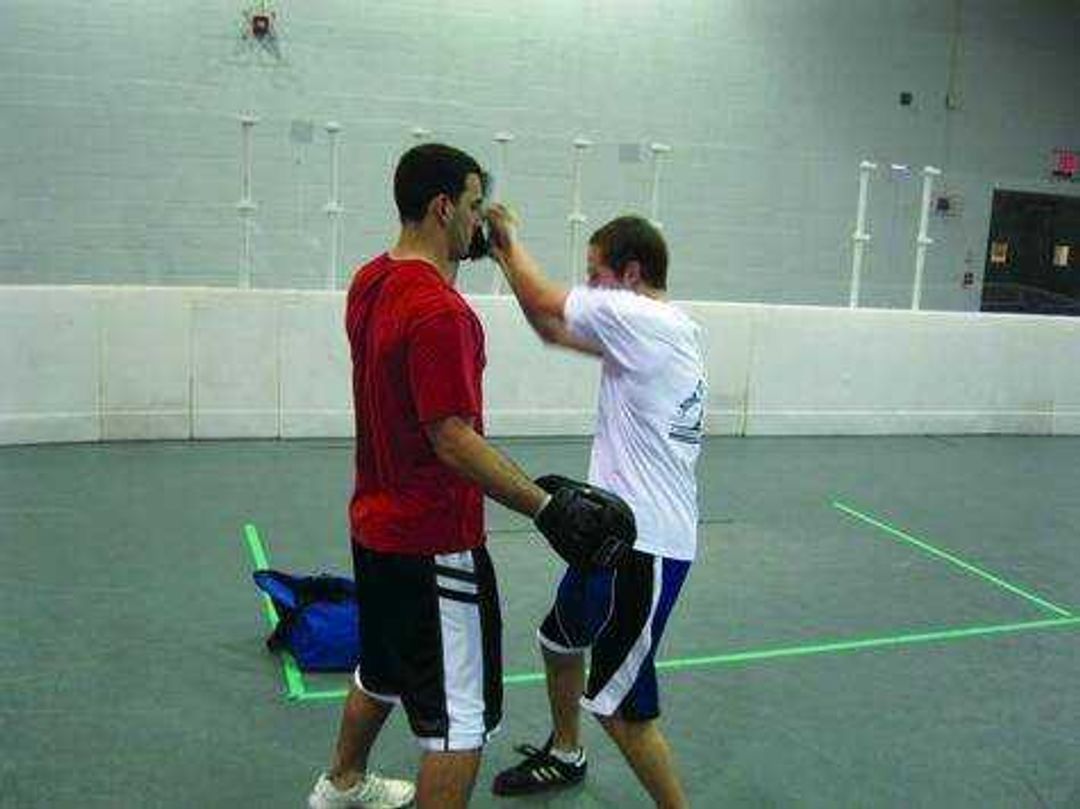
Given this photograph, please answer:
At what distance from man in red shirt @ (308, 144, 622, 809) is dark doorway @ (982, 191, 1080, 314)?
32.7 feet

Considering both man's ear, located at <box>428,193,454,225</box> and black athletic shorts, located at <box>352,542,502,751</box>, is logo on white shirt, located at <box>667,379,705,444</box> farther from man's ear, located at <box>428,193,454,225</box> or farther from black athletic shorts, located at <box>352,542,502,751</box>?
man's ear, located at <box>428,193,454,225</box>

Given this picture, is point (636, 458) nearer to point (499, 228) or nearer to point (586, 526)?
point (586, 526)

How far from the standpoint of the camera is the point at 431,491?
2225mm

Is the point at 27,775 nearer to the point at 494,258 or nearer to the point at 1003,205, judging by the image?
the point at 494,258

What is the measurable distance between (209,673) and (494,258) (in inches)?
73.7

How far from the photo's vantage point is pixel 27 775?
2838 mm

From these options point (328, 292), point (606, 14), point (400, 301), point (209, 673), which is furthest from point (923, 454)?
point (400, 301)

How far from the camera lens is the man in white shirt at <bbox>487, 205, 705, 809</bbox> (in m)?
2.54

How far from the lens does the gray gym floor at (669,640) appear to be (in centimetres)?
301

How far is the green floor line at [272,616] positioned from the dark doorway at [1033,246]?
8646 millimetres

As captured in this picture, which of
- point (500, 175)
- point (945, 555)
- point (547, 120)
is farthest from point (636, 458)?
point (547, 120)

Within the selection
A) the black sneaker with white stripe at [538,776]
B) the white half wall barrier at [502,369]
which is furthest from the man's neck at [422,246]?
the white half wall barrier at [502,369]

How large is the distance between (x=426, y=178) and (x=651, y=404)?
0.77 meters

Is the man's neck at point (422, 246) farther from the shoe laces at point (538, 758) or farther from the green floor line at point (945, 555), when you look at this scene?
the green floor line at point (945, 555)
